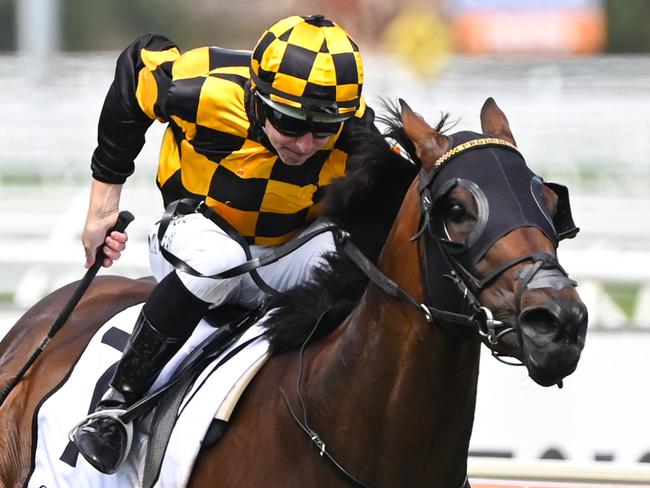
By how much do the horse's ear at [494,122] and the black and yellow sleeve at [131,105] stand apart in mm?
887

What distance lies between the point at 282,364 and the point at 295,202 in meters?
0.41

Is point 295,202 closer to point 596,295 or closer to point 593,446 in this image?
point 593,446

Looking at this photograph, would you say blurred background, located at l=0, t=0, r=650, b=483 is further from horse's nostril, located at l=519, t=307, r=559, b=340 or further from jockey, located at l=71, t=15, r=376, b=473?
horse's nostril, located at l=519, t=307, r=559, b=340

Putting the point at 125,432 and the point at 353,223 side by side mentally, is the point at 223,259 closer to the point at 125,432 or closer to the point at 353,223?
the point at 353,223

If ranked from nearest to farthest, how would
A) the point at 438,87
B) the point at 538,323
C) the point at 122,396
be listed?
the point at 538,323, the point at 122,396, the point at 438,87

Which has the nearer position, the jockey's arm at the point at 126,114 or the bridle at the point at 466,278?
the bridle at the point at 466,278

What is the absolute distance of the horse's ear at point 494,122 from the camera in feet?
9.27

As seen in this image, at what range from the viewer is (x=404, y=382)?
2818mm

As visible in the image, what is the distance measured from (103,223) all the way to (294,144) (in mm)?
834

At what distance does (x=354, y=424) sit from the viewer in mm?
2902

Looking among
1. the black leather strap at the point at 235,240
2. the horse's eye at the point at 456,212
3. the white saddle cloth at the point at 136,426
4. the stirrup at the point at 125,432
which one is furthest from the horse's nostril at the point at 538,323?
the stirrup at the point at 125,432

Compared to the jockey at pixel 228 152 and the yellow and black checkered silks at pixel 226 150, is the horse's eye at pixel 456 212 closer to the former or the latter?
the jockey at pixel 228 152

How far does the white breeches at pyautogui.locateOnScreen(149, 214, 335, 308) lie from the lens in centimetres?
307

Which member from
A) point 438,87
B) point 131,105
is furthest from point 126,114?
point 438,87
